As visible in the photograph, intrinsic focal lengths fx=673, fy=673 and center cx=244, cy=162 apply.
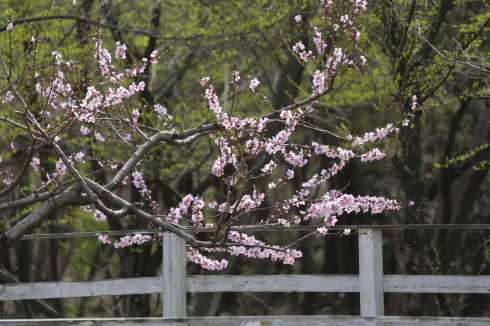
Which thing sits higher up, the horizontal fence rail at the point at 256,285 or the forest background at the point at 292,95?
the forest background at the point at 292,95

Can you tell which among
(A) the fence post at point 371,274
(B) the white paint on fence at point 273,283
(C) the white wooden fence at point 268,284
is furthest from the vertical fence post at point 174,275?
(A) the fence post at point 371,274

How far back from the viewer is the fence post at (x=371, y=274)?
214 inches

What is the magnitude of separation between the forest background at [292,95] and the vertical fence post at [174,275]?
1.60 meters

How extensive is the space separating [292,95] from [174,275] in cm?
523

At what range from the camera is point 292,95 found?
10.4m

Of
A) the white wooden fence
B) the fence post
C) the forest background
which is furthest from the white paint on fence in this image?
the forest background

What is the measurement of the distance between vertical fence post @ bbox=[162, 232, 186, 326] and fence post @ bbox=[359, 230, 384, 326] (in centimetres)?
150

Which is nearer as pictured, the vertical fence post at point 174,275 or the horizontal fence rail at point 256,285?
the horizontal fence rail at point 256,285

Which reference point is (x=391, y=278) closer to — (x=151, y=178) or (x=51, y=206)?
(x=51, y=206)

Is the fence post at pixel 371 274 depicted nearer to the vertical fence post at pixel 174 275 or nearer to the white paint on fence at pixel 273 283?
the white paint on fence at pixel 273 283

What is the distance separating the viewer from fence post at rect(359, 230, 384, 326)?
544 cm

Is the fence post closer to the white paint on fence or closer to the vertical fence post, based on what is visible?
the white paint on fence

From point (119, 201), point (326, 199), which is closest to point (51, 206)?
point (119, 201)

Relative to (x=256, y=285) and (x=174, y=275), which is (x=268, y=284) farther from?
(x=174, y=275)
